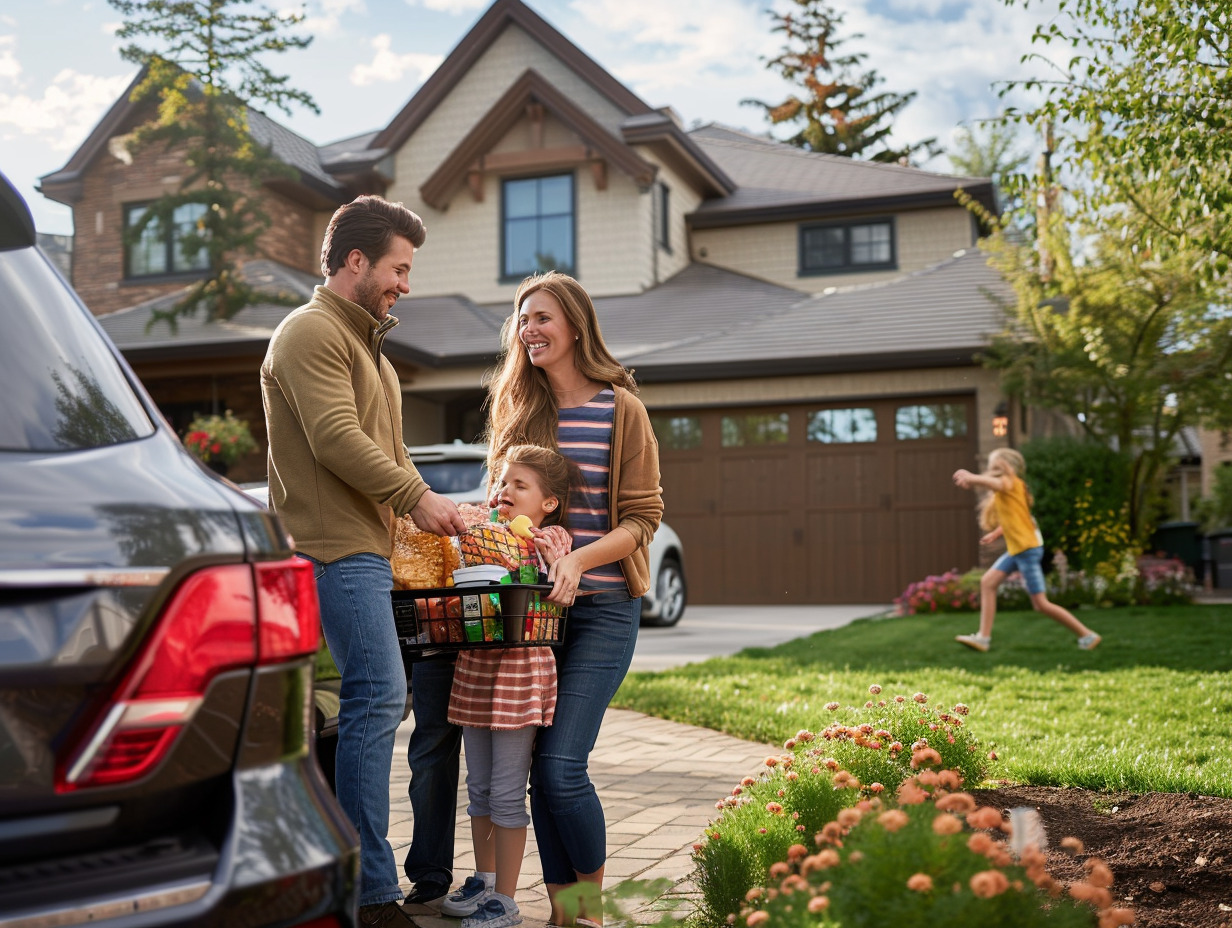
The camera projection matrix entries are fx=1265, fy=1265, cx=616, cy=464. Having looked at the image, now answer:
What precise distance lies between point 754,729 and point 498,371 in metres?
3.74

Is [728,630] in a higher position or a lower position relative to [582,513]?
lower

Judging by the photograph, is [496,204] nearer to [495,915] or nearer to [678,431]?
[678,431]

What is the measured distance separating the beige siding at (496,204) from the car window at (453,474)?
30.9 ft

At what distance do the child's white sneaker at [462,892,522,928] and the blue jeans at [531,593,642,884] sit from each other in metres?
0.14

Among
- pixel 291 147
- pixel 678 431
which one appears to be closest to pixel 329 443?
pixel 678 431

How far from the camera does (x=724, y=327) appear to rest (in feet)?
63.2

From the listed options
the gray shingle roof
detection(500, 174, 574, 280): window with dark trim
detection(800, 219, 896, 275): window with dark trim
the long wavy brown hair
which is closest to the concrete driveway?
the long wavy brown hair

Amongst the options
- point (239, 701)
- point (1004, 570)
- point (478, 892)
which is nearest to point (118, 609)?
point (239, 701)

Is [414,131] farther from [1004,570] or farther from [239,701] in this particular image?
[239,701]

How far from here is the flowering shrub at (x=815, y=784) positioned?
130 inches

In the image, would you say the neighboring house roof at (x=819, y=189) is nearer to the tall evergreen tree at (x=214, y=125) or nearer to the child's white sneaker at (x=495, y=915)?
the tall evergreen tree at (x=214, y=125)

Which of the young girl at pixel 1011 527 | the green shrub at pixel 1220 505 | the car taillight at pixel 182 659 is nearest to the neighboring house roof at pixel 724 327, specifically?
the young girl at pixel 1011 527

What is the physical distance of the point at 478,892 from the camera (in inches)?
146

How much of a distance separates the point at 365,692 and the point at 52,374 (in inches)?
62.4
